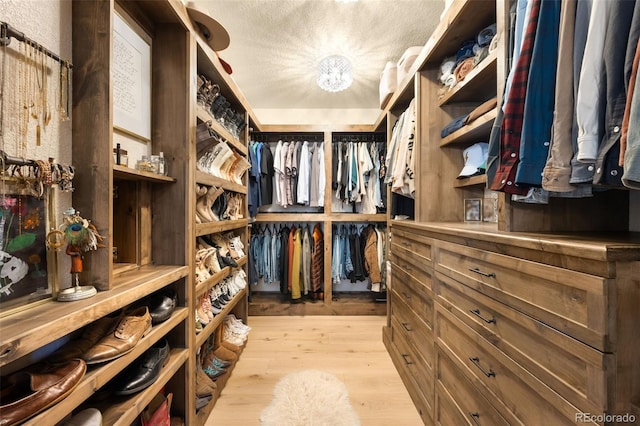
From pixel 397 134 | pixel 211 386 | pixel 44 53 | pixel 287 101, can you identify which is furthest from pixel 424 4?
pixel 211 386

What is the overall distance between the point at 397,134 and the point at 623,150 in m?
1.69

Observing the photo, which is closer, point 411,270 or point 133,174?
point 133,174

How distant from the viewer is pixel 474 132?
144 centimetres

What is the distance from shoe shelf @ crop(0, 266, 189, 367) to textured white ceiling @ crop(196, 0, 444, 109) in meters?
1.85

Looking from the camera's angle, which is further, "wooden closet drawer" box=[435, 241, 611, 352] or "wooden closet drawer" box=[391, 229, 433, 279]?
"wooden closet drawer" box=[391, 229, 433, 279]

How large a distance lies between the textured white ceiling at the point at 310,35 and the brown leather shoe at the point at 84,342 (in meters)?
1.96

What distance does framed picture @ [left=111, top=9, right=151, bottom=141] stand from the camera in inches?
40.5

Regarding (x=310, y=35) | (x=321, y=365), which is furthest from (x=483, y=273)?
(x=310, y=35)

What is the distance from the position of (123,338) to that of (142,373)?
0.65 feet

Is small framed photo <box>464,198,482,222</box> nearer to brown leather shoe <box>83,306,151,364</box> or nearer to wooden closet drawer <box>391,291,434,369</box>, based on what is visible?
wooden closet drawer <box>391,291,434,369</box>

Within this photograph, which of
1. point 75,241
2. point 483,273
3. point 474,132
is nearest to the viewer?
point 75,241

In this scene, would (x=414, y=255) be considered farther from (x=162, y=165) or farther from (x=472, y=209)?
(x=162, y=165)

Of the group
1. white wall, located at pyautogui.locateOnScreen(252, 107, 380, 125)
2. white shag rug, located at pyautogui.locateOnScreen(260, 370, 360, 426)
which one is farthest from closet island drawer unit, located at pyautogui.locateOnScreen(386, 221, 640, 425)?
white wall, located at pyautogui.locateOnScreen(252, 107, 380, 125)

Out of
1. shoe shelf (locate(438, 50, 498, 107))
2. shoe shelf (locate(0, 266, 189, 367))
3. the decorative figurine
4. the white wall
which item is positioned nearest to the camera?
shoe shelf (locate(0, 266, 189, 367))
